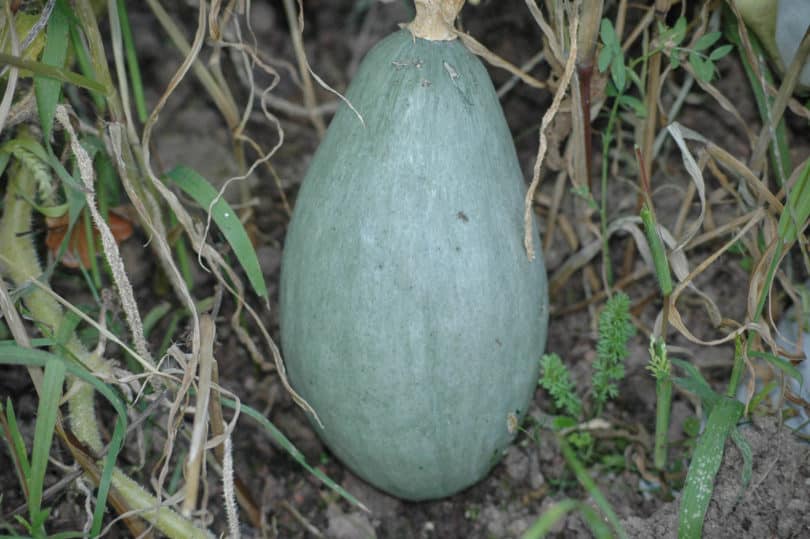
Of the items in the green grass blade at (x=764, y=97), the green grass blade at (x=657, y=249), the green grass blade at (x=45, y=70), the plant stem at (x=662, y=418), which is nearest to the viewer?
the green grass blade at (x=45, y=70)

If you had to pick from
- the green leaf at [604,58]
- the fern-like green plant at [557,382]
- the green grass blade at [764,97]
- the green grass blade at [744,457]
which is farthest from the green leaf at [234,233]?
the green grass blade at [764,97]

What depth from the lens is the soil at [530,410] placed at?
1.34 meters

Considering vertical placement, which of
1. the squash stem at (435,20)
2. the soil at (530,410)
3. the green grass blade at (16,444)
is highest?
the squash stem at (435,20)

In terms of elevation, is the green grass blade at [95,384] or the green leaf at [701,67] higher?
the green leaf at [701,67]

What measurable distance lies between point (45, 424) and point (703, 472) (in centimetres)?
87

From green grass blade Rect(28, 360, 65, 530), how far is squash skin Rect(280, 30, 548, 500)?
361 millimetres

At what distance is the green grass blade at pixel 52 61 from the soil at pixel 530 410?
46 centimetres

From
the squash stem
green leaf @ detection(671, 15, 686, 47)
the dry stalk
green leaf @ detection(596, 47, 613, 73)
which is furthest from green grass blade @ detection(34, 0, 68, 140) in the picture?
green leaf @ detection(671, 15, 686, 47)

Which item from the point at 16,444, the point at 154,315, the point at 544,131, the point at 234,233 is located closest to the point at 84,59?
the point at 234,233

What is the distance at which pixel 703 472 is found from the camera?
4.09ft

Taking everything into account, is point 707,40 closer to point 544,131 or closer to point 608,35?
point 608,35

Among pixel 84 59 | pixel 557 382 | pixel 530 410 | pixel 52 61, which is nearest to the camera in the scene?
pixel 52 61

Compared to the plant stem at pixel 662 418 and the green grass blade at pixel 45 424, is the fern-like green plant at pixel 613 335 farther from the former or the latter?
the green grass blade at pixel 45 424

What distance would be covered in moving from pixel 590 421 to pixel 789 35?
0.71m
